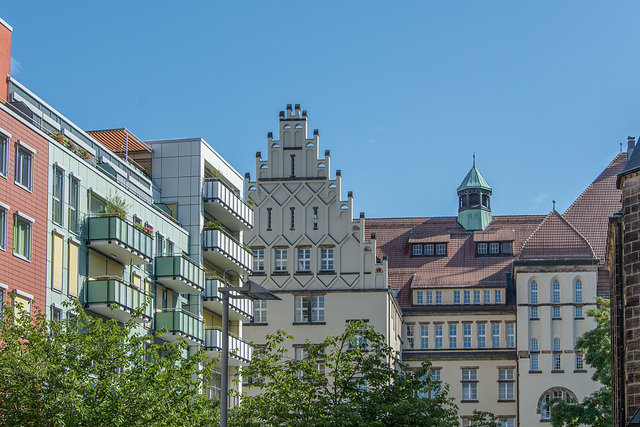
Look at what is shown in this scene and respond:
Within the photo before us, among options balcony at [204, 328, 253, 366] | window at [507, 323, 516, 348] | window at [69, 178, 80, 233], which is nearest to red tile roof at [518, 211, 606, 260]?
window at [507, 323, 516, 348]

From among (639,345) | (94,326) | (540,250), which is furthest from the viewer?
(540,250)

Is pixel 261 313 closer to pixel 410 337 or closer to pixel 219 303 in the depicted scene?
pixel 410 337

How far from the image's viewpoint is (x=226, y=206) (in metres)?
53.0

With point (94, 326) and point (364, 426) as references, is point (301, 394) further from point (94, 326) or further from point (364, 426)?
point (94, 326)

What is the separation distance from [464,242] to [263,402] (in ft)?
173

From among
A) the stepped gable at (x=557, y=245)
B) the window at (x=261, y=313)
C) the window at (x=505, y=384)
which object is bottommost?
the window at (x=505, y=384)

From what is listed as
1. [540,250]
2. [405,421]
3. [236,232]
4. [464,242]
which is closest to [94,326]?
[405,421]

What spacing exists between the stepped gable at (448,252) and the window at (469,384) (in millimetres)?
5750

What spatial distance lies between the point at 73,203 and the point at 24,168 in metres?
3.31

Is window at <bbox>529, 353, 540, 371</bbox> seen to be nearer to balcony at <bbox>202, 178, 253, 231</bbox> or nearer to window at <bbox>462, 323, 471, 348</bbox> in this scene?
window at <bbox>462, 323, 471, 348</bbox>

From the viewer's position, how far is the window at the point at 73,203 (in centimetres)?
3994

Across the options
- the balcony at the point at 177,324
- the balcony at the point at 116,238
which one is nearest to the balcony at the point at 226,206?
the balcony at the point at 177,324

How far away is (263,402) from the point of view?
35750mm

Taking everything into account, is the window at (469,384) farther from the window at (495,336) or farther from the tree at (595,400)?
the tree at (595,400)
